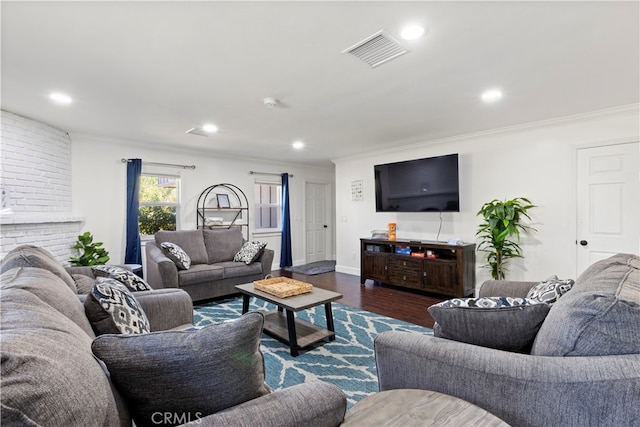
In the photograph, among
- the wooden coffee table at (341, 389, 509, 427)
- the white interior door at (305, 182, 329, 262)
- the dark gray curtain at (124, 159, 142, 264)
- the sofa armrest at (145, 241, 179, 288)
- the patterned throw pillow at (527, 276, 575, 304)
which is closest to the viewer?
the wooden coffee table at (341, 389, 509, 427)

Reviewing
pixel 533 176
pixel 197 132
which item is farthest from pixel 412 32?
pixel 197 132

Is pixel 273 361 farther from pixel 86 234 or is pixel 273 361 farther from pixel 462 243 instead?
pixel 86 234

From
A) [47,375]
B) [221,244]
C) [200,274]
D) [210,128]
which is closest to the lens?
[47,375]

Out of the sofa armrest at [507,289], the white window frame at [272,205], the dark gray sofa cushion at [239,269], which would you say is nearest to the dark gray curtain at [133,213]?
the dark gray sofa cushion at [239,269]

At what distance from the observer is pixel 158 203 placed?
5.02 metres

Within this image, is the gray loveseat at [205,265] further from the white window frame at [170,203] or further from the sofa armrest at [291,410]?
the sofa armrest at [291,410]

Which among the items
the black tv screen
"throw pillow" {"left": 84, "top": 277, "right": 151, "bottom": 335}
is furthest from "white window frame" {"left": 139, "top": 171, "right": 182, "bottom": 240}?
"throw pillow" {"left": 84, "top": 277, "right": 151, "bottom": 335}

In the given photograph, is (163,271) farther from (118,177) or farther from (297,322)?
(118,177)

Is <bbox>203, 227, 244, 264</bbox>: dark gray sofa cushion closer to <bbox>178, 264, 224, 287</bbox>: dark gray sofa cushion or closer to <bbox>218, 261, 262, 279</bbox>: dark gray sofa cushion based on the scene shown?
<bbox>218, 261, 262, 279</bbox>: dark gray sofa cushion

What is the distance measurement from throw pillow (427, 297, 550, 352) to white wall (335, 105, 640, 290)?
3.13 meters

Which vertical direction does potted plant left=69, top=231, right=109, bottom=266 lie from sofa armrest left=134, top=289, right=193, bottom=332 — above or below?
above

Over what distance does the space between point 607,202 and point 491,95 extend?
1.90m

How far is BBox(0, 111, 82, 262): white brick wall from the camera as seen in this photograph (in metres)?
3.20
